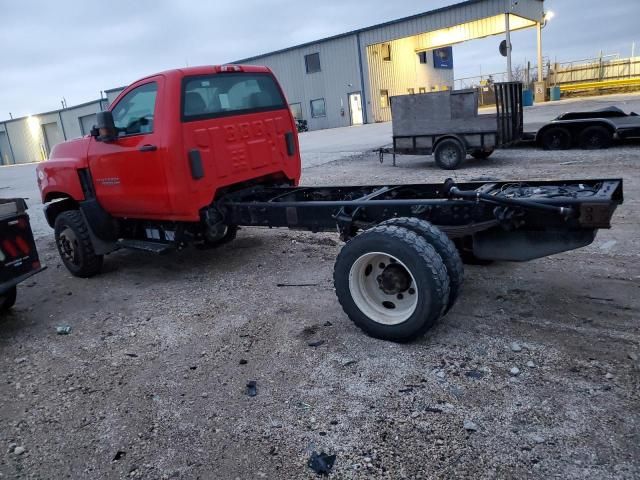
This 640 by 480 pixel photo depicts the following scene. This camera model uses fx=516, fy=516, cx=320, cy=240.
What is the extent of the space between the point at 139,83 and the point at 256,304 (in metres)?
2.70

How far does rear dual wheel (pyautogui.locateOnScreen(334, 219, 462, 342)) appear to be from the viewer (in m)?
3.50

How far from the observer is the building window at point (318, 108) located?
37969 mm

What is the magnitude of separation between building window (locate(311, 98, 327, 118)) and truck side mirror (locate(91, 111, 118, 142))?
3338 cm

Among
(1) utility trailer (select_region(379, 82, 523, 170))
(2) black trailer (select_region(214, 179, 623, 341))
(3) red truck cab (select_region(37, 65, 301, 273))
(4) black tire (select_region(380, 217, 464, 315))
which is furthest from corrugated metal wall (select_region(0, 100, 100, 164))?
(4) black tire (select_region(380, 217, 464, 315))

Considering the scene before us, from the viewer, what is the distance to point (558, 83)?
1371 inches

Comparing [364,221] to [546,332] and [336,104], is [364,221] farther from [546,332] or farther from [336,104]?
[336,104]

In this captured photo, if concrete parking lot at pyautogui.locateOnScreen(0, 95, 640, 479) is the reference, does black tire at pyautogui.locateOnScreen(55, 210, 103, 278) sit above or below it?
above

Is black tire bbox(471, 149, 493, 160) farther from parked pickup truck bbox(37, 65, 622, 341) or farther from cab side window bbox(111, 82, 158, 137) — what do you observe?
cab side window bbox(111, 82, 158, 137)

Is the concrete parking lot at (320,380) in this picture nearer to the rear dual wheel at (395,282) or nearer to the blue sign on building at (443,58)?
the rear dual wheel at (395,282)

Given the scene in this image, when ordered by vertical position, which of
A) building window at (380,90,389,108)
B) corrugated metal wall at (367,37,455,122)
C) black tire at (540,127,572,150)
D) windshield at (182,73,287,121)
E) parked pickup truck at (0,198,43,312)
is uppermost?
corrugated metal wall at (367,37,455,122)

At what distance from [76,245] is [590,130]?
38.3ft

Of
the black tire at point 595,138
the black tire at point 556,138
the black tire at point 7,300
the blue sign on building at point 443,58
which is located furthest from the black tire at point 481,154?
the blue sign on building at point 443,58

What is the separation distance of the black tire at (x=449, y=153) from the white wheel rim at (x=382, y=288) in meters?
8.77

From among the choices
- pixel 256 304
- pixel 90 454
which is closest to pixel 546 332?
pixel 256 304
